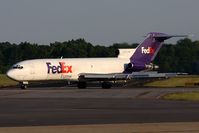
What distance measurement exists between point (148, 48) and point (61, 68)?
1147cm

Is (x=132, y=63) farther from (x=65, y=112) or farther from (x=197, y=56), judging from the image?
(x=197, y=56)

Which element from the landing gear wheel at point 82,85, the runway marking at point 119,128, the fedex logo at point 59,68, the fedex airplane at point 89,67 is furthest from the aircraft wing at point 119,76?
the runway marking at point 119,128

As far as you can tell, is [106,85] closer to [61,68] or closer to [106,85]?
[106,85]

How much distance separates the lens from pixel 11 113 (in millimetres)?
27797

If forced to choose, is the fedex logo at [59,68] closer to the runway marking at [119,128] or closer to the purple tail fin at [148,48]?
the purple tail fin at [148,48]

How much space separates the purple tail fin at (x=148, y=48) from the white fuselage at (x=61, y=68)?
2331mm

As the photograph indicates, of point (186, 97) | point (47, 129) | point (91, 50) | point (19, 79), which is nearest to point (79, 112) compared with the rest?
point (47, 129)

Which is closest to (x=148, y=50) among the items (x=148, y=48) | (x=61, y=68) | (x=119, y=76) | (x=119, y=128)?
(x=148, y=48)

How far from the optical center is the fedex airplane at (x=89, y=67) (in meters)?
60.7

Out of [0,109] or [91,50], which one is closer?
[0,109]

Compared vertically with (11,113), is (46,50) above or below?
above

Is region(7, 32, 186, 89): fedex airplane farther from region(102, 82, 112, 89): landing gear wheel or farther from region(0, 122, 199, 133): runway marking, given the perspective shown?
region(0, 122, 199, 133): runway marking

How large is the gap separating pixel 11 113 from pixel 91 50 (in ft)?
375

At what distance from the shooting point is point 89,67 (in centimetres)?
6347
